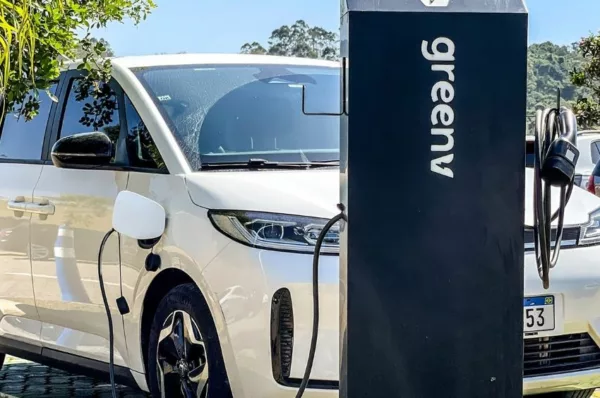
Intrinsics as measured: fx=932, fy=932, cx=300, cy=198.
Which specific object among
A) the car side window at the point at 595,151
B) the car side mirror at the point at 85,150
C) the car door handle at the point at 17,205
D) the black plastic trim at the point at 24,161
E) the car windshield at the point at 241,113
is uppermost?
the car windshield at the point at 241,113

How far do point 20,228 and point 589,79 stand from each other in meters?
19.8

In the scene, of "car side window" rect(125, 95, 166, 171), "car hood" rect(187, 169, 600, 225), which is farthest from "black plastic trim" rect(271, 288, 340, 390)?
"car side window" rect(125, 95, 166, 171)

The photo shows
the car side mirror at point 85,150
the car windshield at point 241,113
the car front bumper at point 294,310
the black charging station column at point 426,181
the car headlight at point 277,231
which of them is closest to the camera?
the black charging station column at point 426,181

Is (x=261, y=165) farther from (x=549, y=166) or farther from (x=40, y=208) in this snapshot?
(x=549, y=166)

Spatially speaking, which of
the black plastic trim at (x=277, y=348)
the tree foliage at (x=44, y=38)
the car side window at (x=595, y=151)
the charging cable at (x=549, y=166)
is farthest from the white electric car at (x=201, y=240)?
the car side window at (x=595, y=151)

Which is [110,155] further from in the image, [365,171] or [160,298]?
[365,171]

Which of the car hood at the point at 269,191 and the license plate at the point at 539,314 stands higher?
the car hood at the point at 269,191

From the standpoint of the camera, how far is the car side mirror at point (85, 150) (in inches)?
170

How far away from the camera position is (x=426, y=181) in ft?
7.43

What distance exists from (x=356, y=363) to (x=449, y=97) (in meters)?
0.69

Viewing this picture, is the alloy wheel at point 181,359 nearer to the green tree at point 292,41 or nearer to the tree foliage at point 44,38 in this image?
the tree foliage at point 44,38

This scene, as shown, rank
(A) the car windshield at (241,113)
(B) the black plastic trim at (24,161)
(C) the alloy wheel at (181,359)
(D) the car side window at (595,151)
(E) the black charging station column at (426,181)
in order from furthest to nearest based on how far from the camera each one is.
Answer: (D) the car side window at (595,151)
(B) the black plastic trim at (24,161)
(A) the car windshield at (241,113)
(C) the alloy wheel at (181,359)
(E) the black charging station column at (426,181)

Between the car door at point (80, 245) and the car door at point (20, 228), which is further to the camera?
the car door at point (20, 228)

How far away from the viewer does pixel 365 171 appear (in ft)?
7.41
